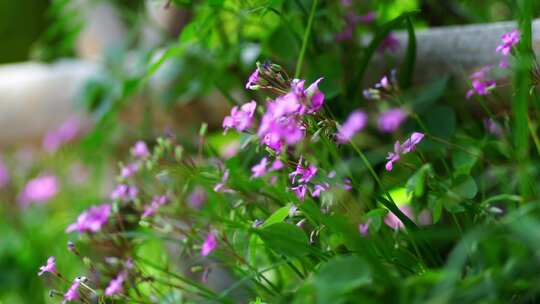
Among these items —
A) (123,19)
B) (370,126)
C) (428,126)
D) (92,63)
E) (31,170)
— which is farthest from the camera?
(31,170)

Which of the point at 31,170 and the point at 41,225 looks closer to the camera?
the point at 41,225

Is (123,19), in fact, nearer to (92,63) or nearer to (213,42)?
(92,63)

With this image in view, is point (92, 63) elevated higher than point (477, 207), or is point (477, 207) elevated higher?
point (92, 63)

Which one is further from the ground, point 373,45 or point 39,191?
point 373,45

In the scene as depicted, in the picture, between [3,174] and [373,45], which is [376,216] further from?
[3,174]

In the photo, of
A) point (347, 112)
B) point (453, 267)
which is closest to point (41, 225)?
point (347, 112)

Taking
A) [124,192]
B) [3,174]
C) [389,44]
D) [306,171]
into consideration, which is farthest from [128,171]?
[3,174]

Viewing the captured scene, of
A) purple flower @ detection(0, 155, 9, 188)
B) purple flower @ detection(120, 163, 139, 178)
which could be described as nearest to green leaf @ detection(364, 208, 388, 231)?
purple flower @ detection(120, 163, 139, 178)
